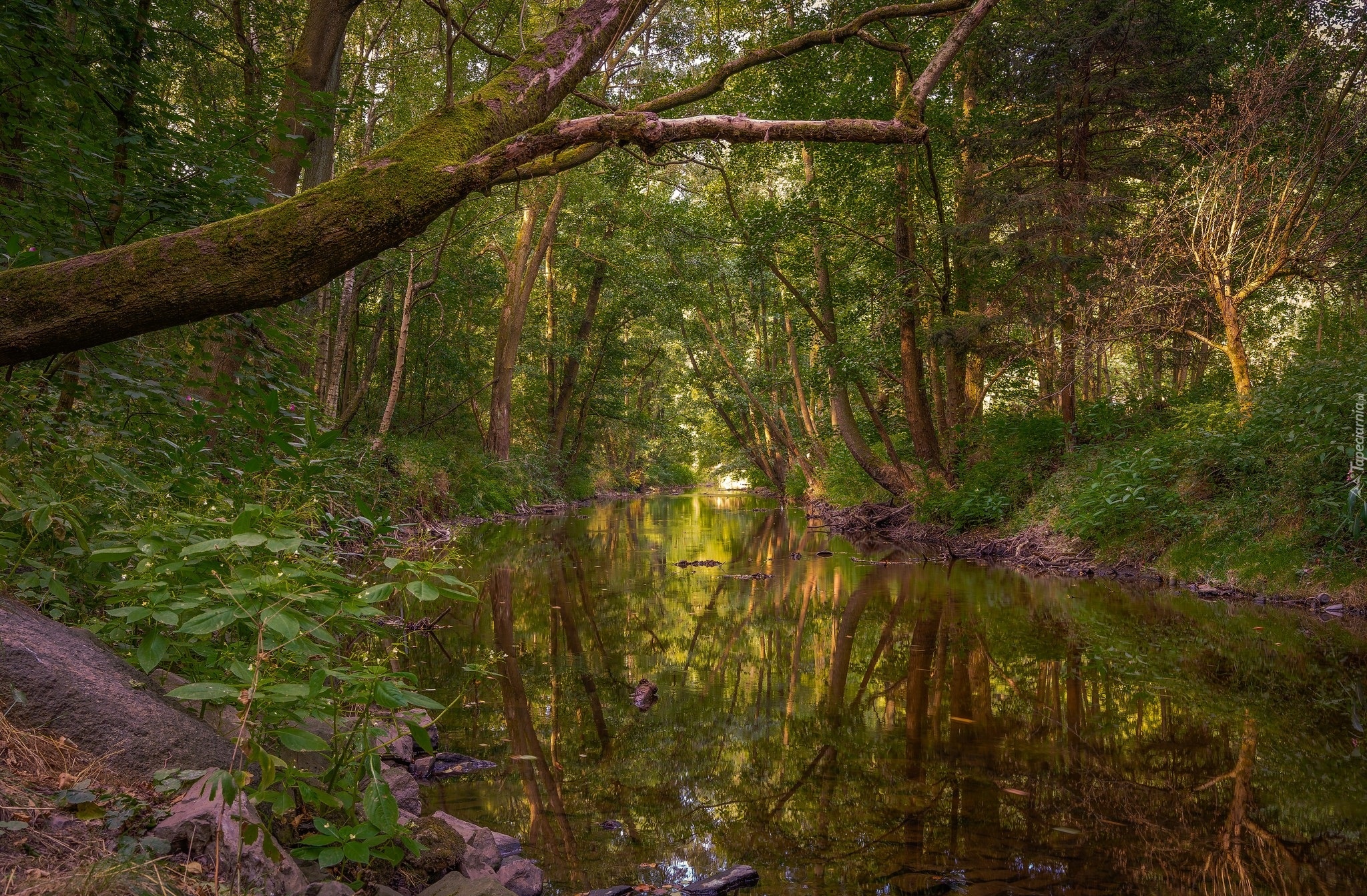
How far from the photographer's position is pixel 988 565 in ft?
38.1

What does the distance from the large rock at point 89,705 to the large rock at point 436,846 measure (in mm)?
726

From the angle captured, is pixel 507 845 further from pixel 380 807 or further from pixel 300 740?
pixel 300 740

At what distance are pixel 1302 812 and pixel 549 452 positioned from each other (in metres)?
24.4

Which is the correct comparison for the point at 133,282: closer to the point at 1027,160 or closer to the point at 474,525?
the point at 1027,160

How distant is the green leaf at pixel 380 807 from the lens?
2129mm

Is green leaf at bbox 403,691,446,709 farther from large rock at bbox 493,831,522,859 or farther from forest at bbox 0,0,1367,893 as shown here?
large rock at bbox 493,831,522,859

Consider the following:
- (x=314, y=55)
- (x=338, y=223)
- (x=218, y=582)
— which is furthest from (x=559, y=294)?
(x=218, y=582)

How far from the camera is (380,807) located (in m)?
2.16

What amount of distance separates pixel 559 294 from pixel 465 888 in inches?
1052

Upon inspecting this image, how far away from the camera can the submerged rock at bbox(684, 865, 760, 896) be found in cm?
284

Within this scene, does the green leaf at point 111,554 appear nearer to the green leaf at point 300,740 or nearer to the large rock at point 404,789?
the green leaf at point 300,740

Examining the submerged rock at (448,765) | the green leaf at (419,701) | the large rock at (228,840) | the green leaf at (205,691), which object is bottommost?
the submerged rock at (448,765)

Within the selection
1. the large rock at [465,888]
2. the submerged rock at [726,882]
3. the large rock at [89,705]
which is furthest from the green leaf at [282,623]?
the submerged rock at [726,882]

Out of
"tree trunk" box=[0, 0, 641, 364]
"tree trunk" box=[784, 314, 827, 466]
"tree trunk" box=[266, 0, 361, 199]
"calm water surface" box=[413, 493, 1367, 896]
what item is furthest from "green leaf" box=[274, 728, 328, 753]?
"tree trunk" box=[784, 314, 827, 466]
